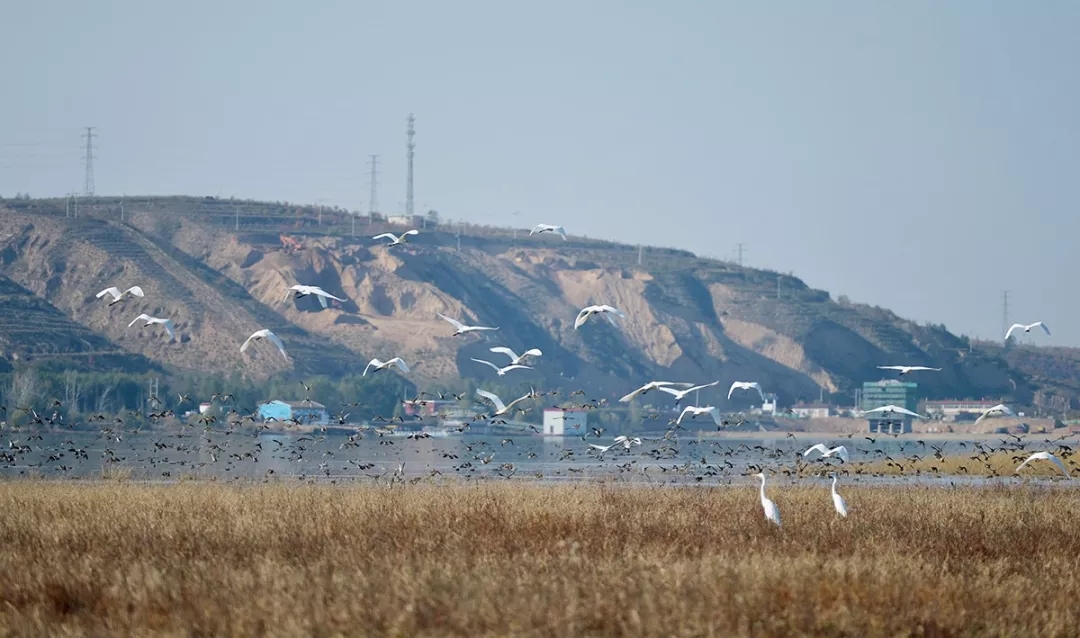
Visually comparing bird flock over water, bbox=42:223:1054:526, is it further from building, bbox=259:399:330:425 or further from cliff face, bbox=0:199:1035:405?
cliff face, bbox=0:199:1035:405

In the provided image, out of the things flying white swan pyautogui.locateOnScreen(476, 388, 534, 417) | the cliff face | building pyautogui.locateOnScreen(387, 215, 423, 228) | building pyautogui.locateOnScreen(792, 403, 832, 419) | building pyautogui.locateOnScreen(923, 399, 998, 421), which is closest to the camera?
flying white swan pyautogui.locateOnScreen(476, 388, 534, 417)

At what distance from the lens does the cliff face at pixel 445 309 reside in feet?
451

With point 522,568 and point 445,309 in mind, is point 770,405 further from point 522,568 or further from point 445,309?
point 522,568

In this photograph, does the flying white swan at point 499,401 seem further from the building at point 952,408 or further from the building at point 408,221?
the building at point 408,221

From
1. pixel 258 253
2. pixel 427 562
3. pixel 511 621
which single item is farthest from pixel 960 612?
pixel 258 253

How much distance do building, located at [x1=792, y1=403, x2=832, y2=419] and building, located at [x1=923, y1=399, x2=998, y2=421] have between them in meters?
10.7

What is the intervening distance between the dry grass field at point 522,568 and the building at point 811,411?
126 meters

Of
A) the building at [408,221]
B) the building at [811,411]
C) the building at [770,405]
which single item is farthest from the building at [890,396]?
the building at [408,221]

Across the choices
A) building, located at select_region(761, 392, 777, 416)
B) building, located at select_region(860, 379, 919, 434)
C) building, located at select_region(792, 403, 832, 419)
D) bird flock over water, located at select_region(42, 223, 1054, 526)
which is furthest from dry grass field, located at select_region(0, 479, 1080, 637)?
building, located at select_region(860, 379, 919, 434)

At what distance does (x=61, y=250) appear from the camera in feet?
479

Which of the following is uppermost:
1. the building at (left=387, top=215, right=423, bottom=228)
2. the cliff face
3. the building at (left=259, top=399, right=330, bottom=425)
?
the building at (left=387, top=215, right=423, bottom=228)

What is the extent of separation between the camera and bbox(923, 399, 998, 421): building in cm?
15462

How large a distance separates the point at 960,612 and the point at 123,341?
123921 mm

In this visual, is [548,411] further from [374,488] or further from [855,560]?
[855,560]
